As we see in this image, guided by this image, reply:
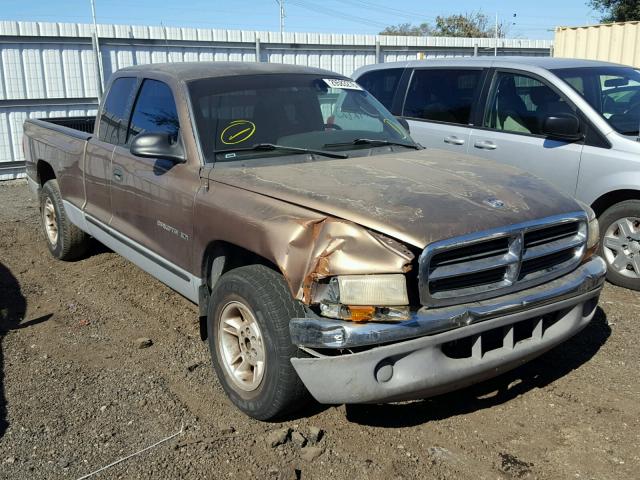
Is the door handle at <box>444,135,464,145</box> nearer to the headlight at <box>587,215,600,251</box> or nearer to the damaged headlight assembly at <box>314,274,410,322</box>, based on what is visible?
the headlight at <box>587,215,600,251</box>

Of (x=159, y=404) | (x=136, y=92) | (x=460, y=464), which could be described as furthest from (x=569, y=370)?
(x=136, y=92)

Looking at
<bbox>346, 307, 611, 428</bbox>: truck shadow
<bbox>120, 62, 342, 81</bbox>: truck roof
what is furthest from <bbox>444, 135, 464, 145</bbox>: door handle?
<bbox>346, 307, 611, 428</bbox>: truck shadow

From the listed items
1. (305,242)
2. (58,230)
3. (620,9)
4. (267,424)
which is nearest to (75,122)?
(58,230)

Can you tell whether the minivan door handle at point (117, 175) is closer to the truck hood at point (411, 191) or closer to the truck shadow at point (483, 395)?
the truck hood at point (411, 191)

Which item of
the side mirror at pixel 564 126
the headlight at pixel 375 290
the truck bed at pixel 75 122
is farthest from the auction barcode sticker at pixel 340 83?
the truck bed at pixel 75 122

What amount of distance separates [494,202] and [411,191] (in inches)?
16.8

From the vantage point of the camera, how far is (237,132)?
4.14m

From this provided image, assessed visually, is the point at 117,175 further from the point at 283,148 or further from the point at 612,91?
the point at 612,91

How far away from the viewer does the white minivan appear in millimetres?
5484

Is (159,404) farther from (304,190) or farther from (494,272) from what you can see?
(494,272)

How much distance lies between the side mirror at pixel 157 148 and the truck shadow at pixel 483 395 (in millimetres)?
1865

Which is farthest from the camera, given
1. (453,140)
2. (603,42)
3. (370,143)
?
(603,42)

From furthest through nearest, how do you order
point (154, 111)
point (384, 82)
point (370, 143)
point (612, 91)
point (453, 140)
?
point (384, 82) → point (453, 140) → point (612, 91) → point (154, 111) → point (370, 143)

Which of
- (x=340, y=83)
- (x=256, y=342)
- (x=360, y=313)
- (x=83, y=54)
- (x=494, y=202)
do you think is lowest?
(x=256, y=342)
